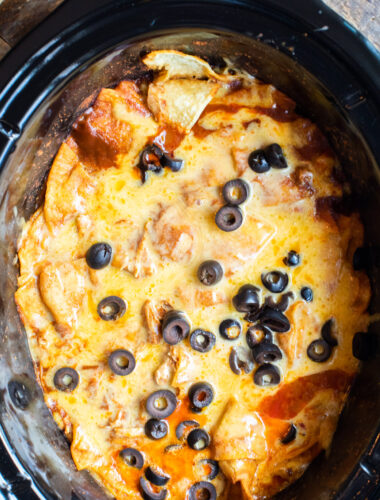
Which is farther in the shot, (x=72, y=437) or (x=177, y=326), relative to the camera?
(x=72, y=437)

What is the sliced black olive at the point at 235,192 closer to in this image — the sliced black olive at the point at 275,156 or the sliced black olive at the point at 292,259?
the sliced black olive at the point at 275,156

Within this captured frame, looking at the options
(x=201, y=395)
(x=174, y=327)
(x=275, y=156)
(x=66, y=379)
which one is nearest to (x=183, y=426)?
(x=201, y=395)

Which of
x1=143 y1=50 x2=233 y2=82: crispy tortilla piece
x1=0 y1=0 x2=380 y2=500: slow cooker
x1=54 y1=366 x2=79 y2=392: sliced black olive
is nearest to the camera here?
x1=0 y1=0 x2=380 y2=500: slow cooker

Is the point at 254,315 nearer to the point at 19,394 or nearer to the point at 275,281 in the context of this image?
the point at 275,281

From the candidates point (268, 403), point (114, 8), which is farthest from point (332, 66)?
point (268, 403)

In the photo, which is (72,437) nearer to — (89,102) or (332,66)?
(89,102)

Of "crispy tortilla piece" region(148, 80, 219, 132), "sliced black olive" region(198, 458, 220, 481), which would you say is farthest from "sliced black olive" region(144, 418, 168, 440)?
"crispy tortilla piece" region(148, 80, 219, 132)

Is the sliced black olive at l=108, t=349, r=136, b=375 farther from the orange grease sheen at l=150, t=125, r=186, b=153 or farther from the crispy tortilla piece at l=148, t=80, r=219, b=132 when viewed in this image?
the crispy tortilla piece at l=148, t=80, r=219, b=132
